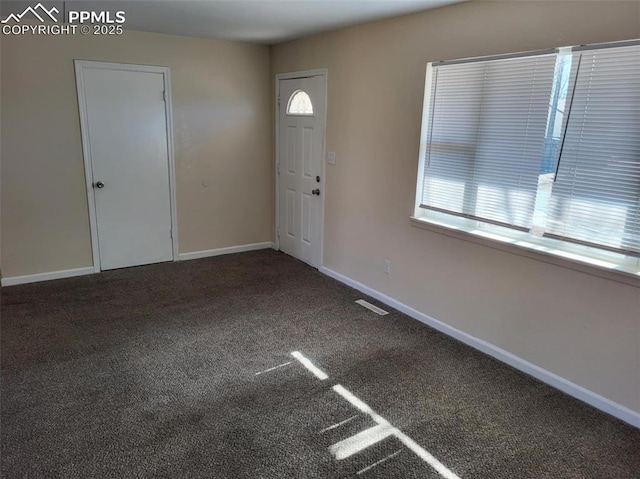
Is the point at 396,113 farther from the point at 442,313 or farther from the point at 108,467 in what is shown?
the point at 108,467

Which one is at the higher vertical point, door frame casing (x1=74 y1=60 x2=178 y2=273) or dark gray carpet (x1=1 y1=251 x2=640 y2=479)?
door frame casing (x1=74 y1=60 x2=178 y2=273)

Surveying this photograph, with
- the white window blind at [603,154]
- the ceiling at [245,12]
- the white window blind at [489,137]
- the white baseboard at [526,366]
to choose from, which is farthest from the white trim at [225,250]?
the white window blind at [603,154]

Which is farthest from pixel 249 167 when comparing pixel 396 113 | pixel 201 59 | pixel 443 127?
pixel 443 127

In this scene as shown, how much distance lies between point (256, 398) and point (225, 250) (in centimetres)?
296

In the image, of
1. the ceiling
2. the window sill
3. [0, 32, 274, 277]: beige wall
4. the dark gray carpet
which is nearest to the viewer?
the dark gray carpet

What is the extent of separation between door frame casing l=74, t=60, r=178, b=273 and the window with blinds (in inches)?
108

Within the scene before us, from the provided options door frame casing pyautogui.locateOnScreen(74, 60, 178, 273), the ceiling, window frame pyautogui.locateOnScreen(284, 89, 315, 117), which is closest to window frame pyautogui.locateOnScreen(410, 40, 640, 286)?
the ceiling

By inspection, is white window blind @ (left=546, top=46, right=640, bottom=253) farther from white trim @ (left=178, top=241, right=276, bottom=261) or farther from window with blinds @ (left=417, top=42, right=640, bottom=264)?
white trim @ (left=178, top=241, right=276, bottom=261)

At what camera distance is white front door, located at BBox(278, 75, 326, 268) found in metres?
4.37

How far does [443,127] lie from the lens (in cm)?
314

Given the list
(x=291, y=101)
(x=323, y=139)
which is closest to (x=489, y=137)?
(x=323, y=139)

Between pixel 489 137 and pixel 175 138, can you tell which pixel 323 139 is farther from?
pixel 489 137

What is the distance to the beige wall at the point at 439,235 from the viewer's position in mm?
2342

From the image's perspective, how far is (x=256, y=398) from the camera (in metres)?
2.46
